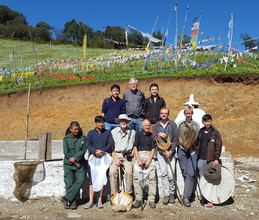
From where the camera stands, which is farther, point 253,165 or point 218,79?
point 218,79

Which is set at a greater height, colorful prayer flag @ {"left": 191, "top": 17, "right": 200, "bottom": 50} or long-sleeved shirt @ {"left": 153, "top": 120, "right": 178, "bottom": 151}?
colorful prayer flag @ {"left": 191, "top": 17, "right": 200, "bottom": 50}

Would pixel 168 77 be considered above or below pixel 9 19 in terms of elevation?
below

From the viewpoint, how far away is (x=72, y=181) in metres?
6.91

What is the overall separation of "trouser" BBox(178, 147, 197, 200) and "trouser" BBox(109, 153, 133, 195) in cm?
97

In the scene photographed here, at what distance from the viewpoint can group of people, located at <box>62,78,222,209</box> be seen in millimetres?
6828

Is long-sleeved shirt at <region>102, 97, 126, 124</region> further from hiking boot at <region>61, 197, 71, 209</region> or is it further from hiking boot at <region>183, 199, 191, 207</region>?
hiking boot at <region>183, 199, 191, 207</region>

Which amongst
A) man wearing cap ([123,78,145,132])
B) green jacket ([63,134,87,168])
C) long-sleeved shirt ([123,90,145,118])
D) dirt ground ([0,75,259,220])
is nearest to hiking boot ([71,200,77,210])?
green jacket ([63,134,87,168])

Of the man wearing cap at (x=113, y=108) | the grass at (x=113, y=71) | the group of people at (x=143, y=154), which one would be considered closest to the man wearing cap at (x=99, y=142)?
the group of people at (x=143, y=154)

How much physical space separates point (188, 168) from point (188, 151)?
12.4 inches

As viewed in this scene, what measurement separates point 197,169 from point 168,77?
1012 cm

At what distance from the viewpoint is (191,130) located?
6844 mm

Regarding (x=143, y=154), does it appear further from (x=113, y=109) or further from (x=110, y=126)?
(x=113, y=109)

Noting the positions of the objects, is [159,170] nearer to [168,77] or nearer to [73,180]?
[73,180]

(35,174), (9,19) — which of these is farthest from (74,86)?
(9,19)
